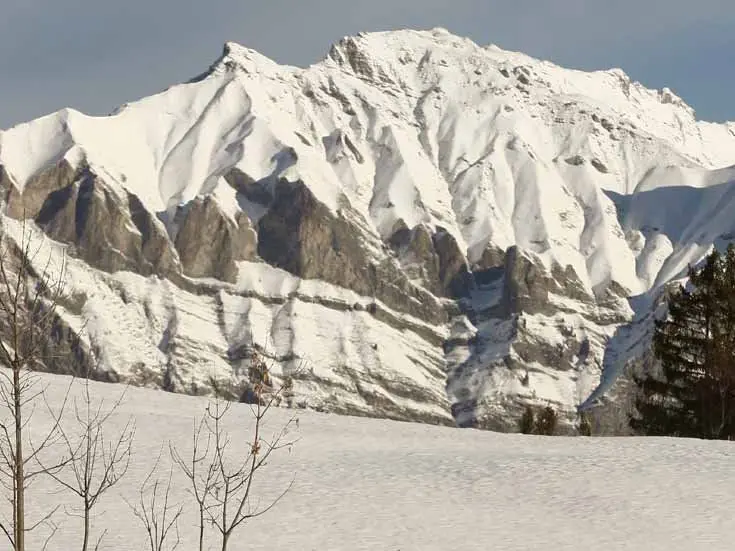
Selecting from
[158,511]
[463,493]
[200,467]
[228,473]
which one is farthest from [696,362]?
[158,511]

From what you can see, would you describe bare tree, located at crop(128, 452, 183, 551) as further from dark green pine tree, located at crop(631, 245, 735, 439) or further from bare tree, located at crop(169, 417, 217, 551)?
dark green pine tree, located at crop(631, 245, 735, 439)

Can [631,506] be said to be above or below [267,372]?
below

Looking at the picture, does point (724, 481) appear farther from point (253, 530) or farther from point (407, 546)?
point (253, 530)

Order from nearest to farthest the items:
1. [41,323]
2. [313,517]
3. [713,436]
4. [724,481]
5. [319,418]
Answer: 1. [41,323]
2. [313,517]
3. [724,481]
4. [319,418]
5. [713,436]

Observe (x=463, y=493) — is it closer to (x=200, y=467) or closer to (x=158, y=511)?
(x=200, y=467)

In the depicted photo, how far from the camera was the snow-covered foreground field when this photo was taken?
102ft

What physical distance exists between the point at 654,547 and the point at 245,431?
58.1 feet

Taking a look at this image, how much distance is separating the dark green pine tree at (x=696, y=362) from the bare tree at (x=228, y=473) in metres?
22.1

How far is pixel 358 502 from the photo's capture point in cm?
3444

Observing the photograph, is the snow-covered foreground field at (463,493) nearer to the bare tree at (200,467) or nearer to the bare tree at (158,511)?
the bare tree at (158,511)

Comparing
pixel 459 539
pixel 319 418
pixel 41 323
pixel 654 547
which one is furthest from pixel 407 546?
pixel 319 418

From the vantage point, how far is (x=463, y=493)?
3556 centimetres

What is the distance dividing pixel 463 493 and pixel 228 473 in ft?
20.8

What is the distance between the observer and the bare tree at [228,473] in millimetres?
20500
